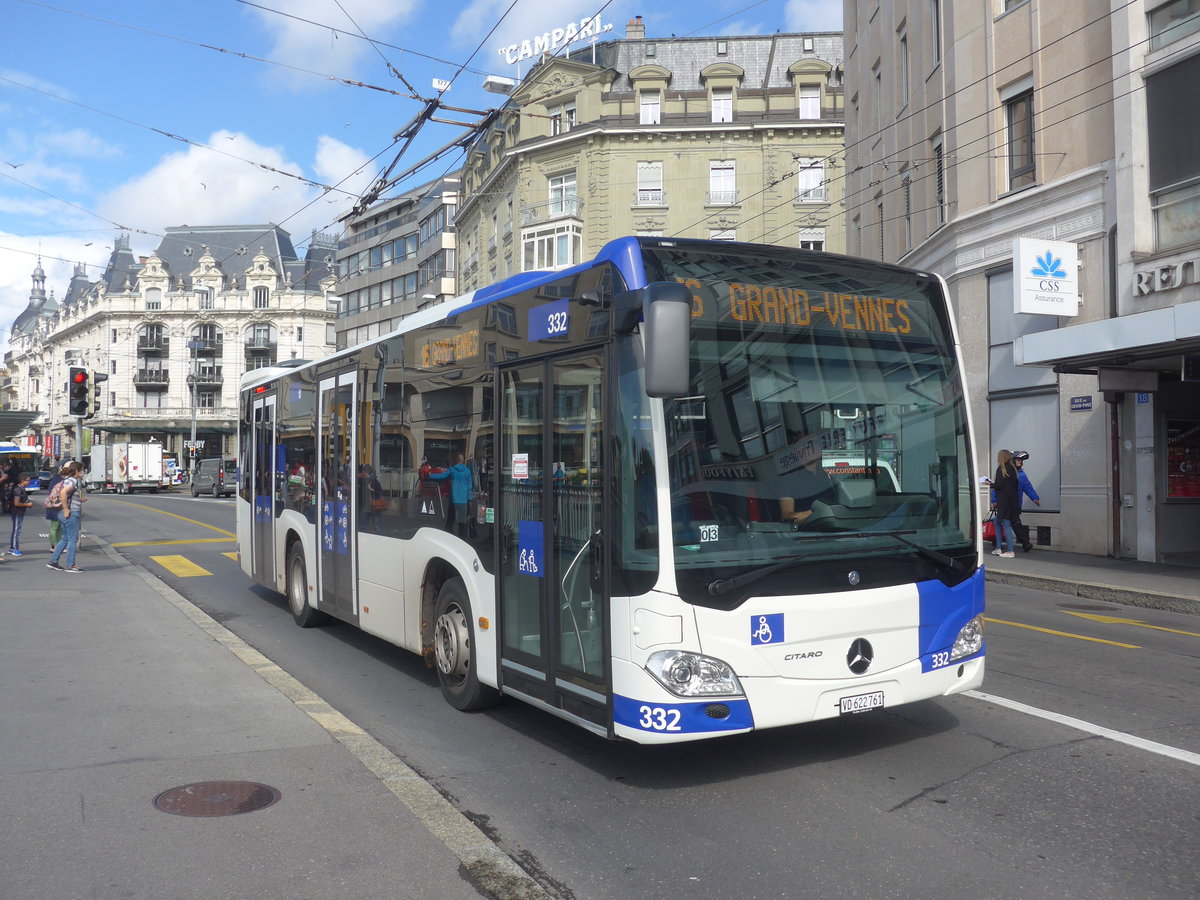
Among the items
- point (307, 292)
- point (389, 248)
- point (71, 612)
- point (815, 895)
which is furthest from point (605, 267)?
point (307, 292)

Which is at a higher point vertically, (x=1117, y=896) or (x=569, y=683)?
(x=569, y=683)

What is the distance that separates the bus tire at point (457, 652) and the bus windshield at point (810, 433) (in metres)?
2.31

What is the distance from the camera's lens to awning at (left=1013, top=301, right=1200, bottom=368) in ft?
44.9

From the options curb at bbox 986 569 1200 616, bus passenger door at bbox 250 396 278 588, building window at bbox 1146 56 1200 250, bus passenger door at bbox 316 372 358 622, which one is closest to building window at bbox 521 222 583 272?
building window at bbox 1146 56 1200 250

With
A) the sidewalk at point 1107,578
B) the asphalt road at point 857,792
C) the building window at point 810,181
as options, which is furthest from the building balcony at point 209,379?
the asphalt road at point 857,792

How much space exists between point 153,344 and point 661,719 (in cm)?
10031

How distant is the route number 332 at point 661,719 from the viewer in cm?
488

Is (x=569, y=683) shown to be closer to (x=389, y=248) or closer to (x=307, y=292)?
(x=389, y=248)

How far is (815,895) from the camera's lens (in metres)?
3.92

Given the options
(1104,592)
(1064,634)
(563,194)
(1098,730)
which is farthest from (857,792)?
(563,194)

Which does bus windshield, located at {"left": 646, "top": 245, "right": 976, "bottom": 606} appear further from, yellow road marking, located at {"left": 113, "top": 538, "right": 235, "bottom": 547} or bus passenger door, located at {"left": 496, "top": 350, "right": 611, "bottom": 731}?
yellow road marking, located at {"left": 113, "top": 538, "right": 235, "bottom": 547}

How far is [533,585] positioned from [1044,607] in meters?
8.83

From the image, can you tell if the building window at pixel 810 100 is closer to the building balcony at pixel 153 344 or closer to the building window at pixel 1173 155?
the building window at pixel 1173 155

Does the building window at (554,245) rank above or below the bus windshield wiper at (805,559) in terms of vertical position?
above
